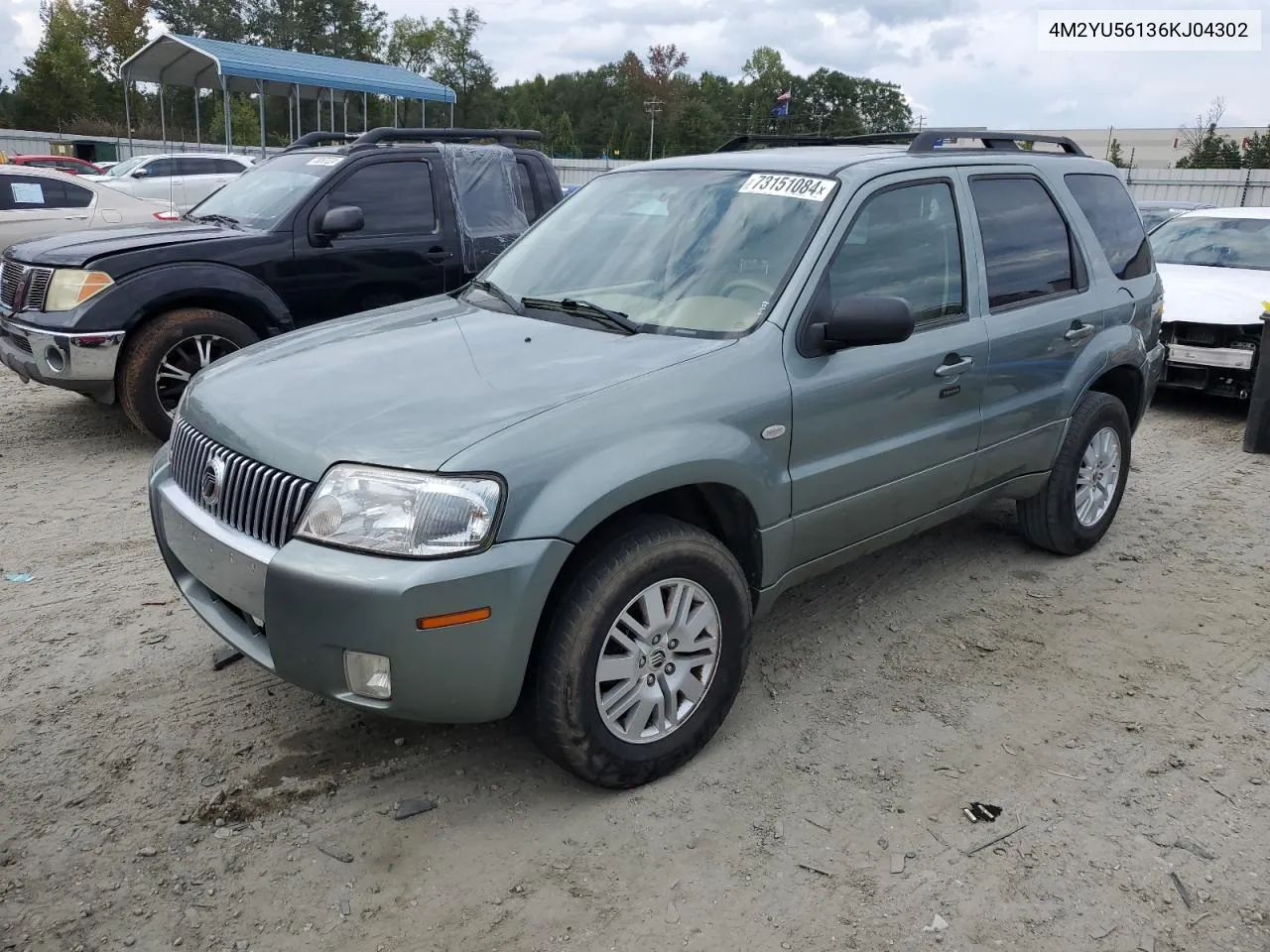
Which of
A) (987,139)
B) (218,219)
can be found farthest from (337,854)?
(218,219)

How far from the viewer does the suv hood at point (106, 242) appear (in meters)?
6.34

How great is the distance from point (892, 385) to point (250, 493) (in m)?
2.20

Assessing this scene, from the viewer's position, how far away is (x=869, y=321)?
329cm

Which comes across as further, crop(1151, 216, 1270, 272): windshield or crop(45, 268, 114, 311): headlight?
crop(1151, 216, 1270, 272): windshield

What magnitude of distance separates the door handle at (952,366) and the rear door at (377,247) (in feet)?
14.3

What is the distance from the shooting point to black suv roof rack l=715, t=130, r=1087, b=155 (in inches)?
171

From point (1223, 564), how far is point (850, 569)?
1.94m

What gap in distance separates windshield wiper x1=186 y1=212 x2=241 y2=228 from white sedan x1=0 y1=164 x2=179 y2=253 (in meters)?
5.27

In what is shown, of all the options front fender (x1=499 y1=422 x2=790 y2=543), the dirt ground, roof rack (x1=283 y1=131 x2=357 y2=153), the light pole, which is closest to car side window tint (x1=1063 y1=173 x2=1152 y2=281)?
the dirt ground

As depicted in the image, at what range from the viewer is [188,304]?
261 inches

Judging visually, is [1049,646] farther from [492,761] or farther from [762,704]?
[492,761]

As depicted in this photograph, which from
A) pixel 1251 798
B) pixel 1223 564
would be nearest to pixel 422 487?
pixel 1251 798

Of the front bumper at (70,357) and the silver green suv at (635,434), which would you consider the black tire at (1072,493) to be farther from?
the front bumper at (70,357)

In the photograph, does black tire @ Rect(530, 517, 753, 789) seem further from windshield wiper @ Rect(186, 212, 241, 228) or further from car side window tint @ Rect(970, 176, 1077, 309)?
windshield wiper @ Rect(186, 212, 241, 228)
